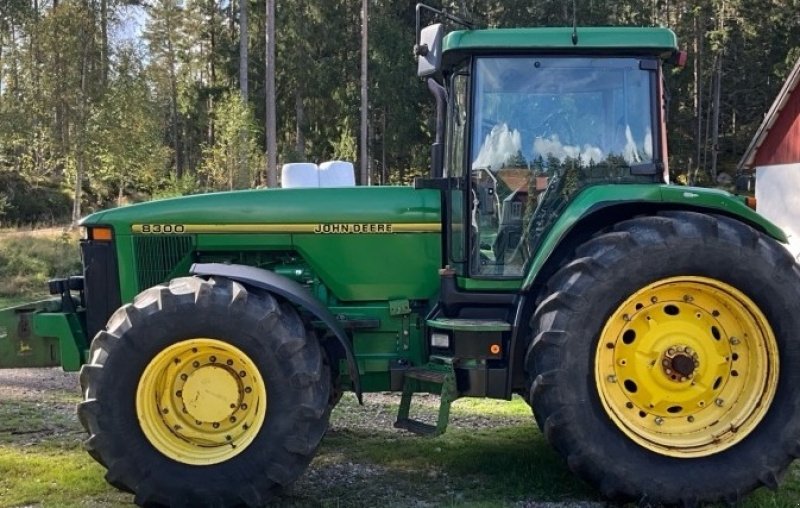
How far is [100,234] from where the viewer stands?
4.98 metres

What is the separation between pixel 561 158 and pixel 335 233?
4.80 feet

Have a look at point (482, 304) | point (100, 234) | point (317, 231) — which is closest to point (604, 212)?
point (482, 304)

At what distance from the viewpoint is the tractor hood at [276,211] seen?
4965 millimetres

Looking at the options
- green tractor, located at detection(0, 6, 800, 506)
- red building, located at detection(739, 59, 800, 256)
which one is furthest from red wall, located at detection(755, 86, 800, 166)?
green tractor, located at detection(0, 6, 800, 506)

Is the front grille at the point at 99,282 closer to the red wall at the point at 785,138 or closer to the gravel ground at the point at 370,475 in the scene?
the gravel ground at the point at 370,475

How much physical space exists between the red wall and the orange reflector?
56.0 feet

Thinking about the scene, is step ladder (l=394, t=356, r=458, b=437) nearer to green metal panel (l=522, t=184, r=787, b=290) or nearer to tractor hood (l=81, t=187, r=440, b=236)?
green metal panel (l=522, t=184, r=787, b=290)

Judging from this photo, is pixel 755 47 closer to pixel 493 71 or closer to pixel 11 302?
pixel 11 302

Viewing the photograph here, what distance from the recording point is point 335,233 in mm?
5000

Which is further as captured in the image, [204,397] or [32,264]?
[32,264]

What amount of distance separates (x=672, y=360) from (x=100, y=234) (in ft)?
11.5

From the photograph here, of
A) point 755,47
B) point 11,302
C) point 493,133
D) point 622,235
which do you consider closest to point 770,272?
point 622,235

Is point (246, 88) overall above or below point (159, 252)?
above

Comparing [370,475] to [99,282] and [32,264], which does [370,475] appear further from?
[32,264]
